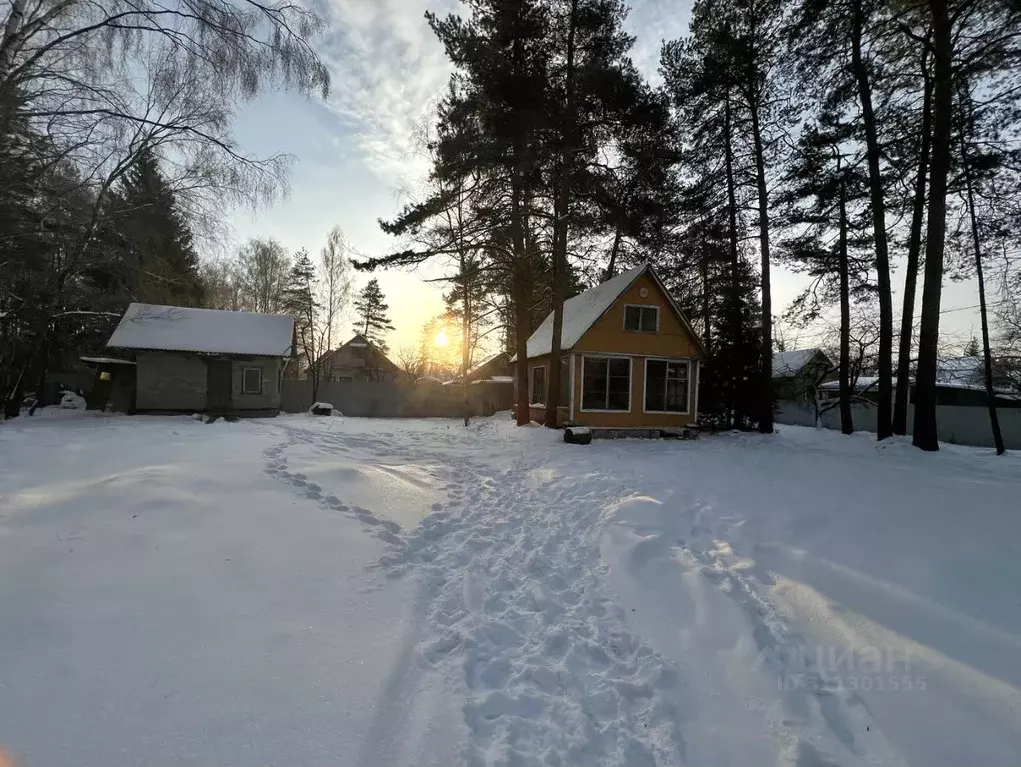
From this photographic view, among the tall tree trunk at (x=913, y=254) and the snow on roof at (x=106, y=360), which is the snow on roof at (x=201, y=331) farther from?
the tall tree trunk at (x=913, y=254)

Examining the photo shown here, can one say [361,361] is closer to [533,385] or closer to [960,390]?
[533,385]

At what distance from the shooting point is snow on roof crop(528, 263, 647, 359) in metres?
15.2

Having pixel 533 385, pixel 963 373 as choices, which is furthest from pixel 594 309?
pixel 963 373

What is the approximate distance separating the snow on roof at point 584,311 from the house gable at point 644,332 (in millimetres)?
175

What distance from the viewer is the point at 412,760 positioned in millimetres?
2074

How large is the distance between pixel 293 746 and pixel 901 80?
53.6ft

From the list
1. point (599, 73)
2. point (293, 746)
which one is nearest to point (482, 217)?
point (599, 73)

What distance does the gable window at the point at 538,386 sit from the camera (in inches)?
683

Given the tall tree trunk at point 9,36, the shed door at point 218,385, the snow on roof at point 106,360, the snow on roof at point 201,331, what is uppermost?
the tall tree trunk at point 9,36

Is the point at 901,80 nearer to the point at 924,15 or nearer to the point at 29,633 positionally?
the point at 924,15

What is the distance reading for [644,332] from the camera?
51.4 feet

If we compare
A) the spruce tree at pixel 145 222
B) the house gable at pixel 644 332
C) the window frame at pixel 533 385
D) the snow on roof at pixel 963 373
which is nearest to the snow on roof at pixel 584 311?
the house gable at pixel 644 332

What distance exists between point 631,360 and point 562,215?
210 inches

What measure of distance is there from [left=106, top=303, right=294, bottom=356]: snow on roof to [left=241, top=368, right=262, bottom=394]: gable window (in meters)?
1.03
